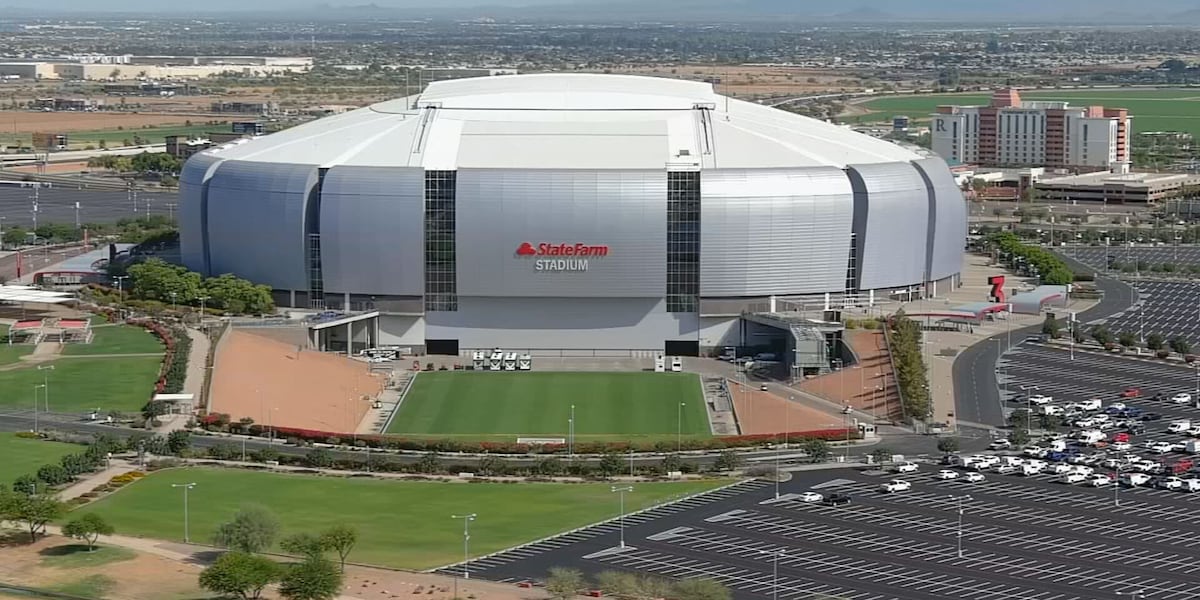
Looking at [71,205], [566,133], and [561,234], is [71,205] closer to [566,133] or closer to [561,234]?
[566,133]

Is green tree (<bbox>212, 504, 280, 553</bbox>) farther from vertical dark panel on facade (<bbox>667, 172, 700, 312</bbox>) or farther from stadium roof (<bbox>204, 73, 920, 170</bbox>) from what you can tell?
stadium roof (<bbox>204, 73, 920, 170</bbox>)

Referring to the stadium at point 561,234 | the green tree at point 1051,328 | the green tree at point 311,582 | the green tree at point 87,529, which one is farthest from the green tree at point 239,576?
the green tree at point 1051,328

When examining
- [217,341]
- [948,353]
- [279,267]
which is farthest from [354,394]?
[948,353]

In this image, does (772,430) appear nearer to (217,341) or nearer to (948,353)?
(948,353)

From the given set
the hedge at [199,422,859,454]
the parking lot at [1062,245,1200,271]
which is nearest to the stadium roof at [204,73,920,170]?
the hedge at [199,422,859,454]

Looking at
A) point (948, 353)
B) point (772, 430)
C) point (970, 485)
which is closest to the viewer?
point (970, 485)

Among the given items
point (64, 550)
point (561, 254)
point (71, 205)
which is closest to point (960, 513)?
point (64, 550)
